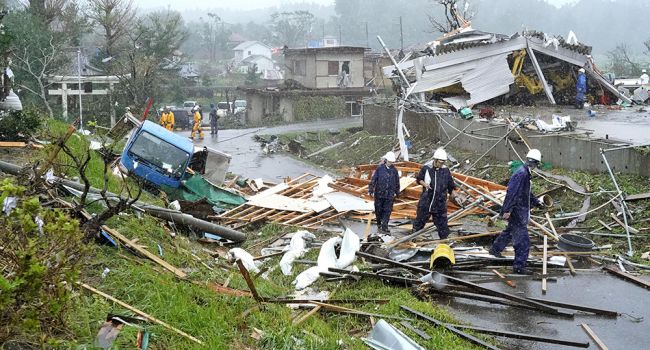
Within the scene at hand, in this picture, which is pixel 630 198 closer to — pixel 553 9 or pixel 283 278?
pixel 283 278

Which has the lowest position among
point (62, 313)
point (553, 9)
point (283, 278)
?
point (283, 278)

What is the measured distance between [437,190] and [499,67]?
13.3 metres

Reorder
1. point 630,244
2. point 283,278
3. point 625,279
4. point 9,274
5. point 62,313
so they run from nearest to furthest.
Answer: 1. point 9,274
2. point 62,313
3. point 625,279
4. point 283,278
5. point 630,244

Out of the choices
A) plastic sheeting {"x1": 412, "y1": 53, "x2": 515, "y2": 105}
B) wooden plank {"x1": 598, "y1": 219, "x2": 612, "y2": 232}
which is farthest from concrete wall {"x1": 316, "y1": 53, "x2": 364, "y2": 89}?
wooden plank {"x1": 598, "y1": 219, "x2": 612, "y2": 232}

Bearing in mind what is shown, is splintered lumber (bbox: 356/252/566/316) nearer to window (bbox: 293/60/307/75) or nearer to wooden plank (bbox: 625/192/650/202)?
wooden plank (bbox: 625/192/650/202)

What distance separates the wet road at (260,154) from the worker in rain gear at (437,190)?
33.9ft

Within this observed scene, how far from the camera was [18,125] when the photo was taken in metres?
14.6

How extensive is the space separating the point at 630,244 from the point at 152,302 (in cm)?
769

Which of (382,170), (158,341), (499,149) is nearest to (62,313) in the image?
(158,341)

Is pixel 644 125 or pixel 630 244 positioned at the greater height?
pixel 644 125

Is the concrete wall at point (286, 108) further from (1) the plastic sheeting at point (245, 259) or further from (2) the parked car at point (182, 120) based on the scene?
(1) the plastic sheeting at point (245, 259)

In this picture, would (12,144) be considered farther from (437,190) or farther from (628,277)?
(628,277)

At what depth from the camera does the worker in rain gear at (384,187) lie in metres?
10.9

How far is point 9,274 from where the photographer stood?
14.3 feet
